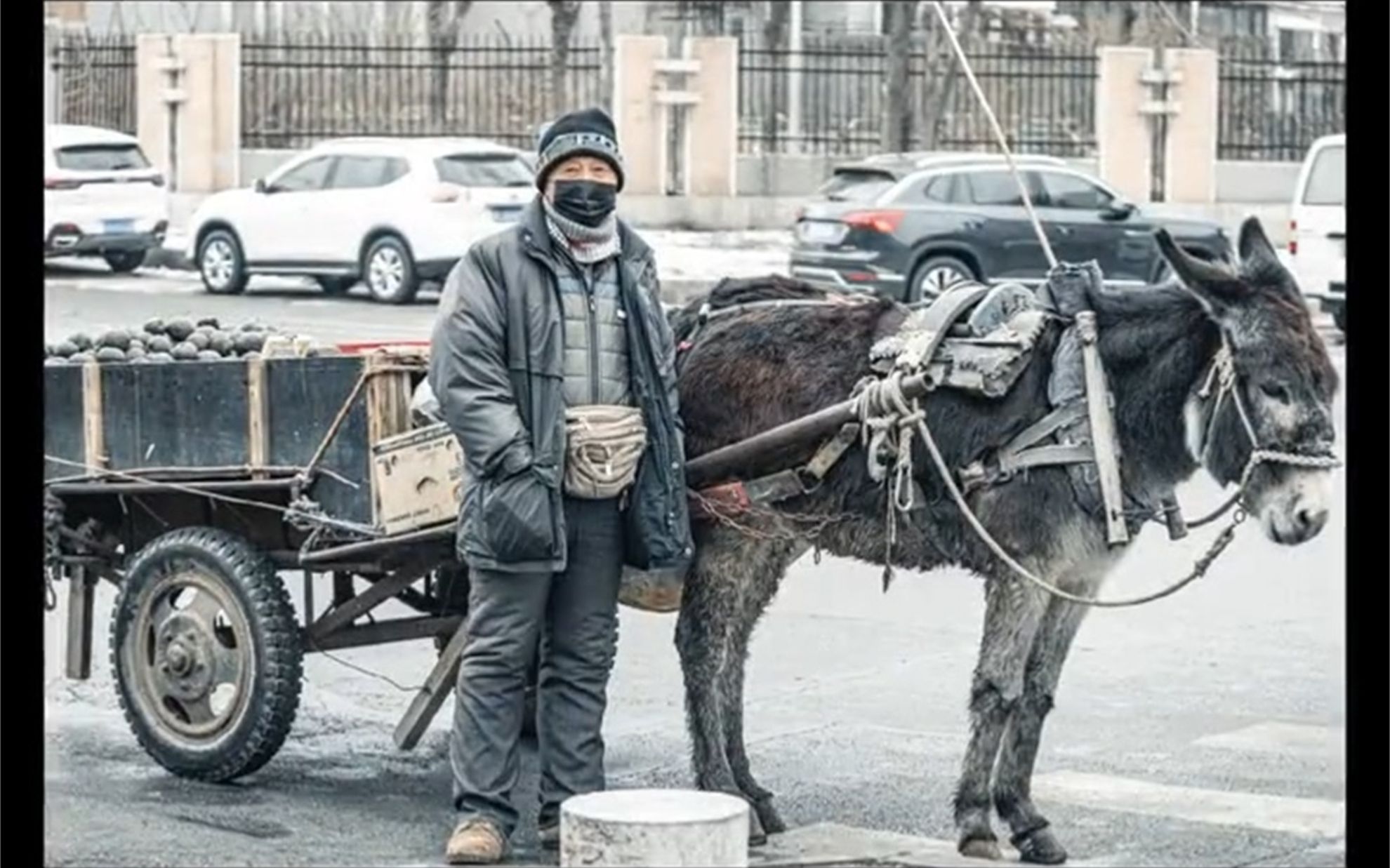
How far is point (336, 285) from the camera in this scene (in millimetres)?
32375

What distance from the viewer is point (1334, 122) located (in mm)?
41875

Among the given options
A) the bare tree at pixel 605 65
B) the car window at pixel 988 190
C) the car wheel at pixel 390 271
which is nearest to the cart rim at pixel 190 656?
the car window at pixel 988 190

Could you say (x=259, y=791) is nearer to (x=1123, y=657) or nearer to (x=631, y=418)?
(x=631, y=418)

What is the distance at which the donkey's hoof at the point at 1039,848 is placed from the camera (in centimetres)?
844

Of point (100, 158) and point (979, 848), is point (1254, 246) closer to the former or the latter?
point (979, 848)

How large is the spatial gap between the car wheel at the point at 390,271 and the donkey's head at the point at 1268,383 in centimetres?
2301

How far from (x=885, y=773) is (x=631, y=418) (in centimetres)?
224

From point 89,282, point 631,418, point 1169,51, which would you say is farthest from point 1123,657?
point 1169,51

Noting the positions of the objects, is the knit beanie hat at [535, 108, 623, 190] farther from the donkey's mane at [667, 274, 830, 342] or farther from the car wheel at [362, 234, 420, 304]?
the car wheel at [362, 234, 420, 304]

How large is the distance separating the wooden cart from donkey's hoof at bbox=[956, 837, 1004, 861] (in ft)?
5.76

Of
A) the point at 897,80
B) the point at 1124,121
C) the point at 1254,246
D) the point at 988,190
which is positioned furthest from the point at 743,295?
the point at 897,80

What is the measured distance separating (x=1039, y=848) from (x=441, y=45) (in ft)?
114

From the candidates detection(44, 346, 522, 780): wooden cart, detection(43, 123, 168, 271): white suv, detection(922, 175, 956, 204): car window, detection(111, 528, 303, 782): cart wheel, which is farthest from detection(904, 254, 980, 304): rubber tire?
detection(111, 528, 303, 782): cart wheel

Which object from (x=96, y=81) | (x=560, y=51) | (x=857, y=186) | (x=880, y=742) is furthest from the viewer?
(x=96, y=81)
